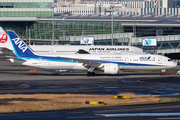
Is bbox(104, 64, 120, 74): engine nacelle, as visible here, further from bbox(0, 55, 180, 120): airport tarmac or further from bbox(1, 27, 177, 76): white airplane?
bbox(0, 55, 180, 120): airport tarmac

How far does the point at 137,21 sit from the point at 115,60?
101 m

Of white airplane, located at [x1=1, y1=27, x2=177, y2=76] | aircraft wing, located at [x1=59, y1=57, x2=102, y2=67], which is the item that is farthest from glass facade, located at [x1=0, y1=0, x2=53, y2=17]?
aircraft wing, located at [x1=59, y1=57, x2=102, y2=67]

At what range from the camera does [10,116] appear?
25578 millimetres

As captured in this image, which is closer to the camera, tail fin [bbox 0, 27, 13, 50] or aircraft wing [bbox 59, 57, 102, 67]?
aircraft wing [bbox 59, 57, 102, 67]

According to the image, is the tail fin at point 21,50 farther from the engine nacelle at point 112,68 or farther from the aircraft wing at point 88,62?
the engine nacelle at point 112,68

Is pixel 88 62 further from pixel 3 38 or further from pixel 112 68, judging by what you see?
pixel 3 38

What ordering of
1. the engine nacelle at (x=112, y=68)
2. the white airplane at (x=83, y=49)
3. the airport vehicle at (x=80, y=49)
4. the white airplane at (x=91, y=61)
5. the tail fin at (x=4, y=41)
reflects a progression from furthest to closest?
the tail fin at (x=4, y=41)
the white airplane at (x=83, y=49)
the airport vehicle at (x=80, y=49)
the white airplane at (x=91, y=61)
the engine nacelle at (x=112, y=68)

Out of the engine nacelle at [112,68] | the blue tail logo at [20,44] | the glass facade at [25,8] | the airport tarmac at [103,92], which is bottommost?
the airport tarmac at [103,92]

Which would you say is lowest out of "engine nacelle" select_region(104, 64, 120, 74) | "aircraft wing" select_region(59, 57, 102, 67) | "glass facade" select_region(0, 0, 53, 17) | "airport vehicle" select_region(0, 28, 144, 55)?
"engine nacelle" select_region(104, 64, 120, 74)

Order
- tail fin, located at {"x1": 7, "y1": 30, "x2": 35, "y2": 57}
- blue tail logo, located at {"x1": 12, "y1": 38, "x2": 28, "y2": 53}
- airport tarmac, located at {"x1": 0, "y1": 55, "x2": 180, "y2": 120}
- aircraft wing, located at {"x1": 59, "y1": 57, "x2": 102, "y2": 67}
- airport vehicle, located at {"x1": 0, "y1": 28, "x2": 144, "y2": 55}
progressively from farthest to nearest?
airport vehicle, located at {"x1": 0, "y1": 28, "x2": 144, "y2": 55}, blue tail logo, located at {"x1": 12, "y1": 38, "x2": 28, "y2": 53}, tail fin, located at {"x1": 7, "y1": 30, "x2": 35, "y2": 57}, aircraft wing, located at {"x1": 59, "y1": 57, "x2": 102, "y2": 67}, airport tarmac, located at {"x1": 0, "y1": 55, "x2": 180, "y2": 120}

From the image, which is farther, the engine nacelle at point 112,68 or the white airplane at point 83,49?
the white airplane at point 83,49

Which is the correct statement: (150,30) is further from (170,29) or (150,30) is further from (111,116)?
(111,116)

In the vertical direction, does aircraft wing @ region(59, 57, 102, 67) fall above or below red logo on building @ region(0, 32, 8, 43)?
below

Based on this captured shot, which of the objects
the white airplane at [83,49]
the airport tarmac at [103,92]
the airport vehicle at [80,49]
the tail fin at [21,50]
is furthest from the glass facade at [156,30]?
the airport tarmac at [103,92]
